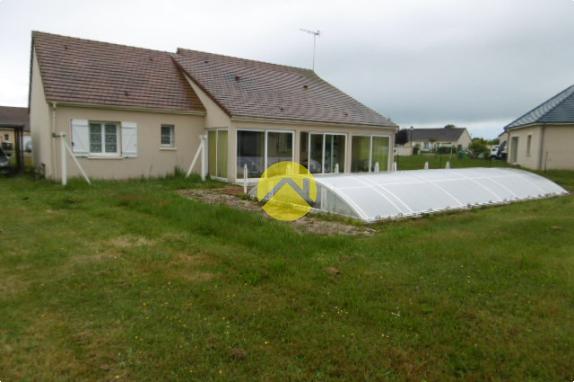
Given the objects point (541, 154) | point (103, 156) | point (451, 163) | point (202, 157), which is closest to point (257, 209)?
point (202, 157)

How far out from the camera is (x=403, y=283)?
5020mm

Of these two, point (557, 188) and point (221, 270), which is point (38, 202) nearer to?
point (221, 270)

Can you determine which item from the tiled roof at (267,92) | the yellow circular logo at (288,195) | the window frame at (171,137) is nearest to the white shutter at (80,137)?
the window frame at (171,137)

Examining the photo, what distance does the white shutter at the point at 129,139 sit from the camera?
15359 mm

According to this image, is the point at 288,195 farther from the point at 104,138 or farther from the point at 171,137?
the point at 104,138

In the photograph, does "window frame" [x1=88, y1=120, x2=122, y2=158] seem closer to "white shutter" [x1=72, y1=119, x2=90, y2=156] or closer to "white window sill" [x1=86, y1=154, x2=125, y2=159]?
"white window sill" [x1=86, y1=154, x2=125, y2=159]

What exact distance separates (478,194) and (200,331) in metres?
10.5

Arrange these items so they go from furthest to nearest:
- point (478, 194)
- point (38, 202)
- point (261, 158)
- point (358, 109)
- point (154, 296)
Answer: point (358, 109)
point (261, 158)
point (478, 194)
point (38, 202)
point (154, 296)

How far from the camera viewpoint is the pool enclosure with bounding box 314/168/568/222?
30.9 ft

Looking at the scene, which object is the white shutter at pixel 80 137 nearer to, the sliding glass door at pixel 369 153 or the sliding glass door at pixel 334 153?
the sliding glass door at pixel 334 153

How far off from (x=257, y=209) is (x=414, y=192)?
4.12 meters

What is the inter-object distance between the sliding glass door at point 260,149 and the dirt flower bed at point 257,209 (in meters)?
1.79

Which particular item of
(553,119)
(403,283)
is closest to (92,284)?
(403,283)

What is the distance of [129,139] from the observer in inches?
610
